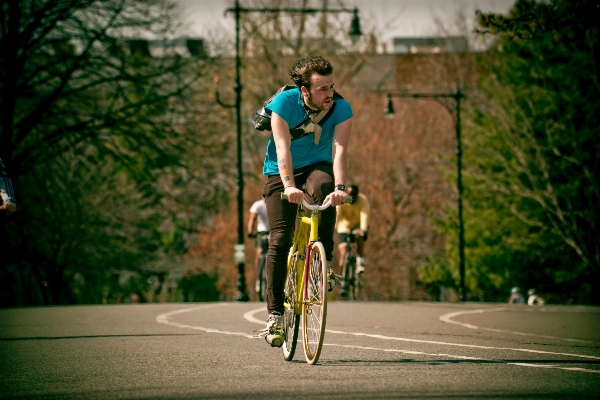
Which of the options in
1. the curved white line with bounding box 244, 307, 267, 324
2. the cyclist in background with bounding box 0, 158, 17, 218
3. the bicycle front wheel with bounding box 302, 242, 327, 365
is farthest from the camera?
the curved white line with bounding box 244, 307, 267, 324

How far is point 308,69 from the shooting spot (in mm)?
6688

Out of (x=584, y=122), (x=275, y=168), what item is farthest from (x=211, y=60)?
(x=275, y=168)

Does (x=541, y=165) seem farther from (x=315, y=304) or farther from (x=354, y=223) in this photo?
(x=315, y=304)

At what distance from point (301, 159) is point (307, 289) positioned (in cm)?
94

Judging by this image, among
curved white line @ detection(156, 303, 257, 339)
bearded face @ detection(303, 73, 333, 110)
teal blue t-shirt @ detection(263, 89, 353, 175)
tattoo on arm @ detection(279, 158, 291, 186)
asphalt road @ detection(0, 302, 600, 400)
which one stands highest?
bearded face @ detection(303, 73, 333, 110)

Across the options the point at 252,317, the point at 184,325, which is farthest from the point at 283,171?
the point at 252,317

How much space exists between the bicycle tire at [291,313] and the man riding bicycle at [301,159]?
0.14ft

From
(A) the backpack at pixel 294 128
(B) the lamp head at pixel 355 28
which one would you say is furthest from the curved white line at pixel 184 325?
(B) the lamp head at pixel 355 28

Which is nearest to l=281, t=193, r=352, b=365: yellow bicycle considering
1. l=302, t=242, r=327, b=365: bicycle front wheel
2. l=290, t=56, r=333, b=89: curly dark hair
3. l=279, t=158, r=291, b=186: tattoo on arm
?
l=302, t=242, r=327, b=365: bicycle front wheel

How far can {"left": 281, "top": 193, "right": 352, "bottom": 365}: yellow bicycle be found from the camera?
20.7ft

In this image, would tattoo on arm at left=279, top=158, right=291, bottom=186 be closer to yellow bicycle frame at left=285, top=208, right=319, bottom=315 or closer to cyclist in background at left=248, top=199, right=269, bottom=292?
yellow bicycle frame at left=285, top=208, right=319, bottom=315

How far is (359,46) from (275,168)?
38531mm

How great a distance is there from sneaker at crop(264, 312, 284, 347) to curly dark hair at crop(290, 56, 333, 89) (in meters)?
1.59

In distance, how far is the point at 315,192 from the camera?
6.68 metres
